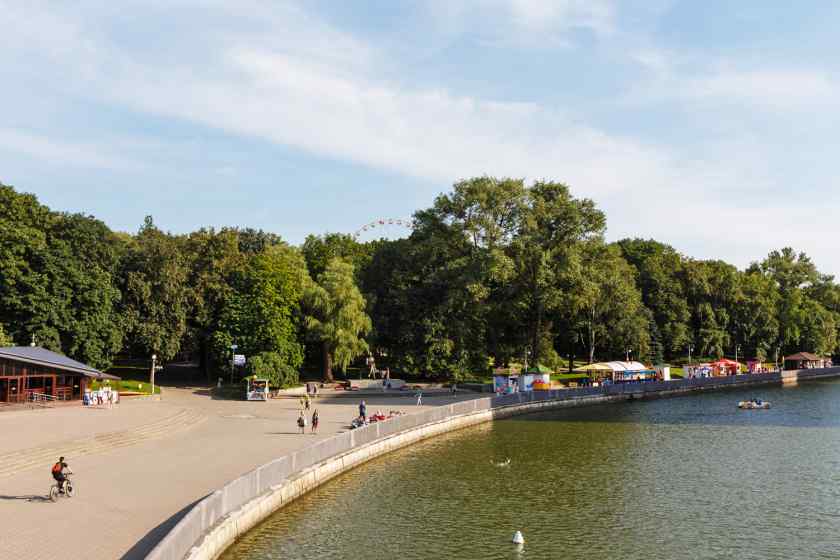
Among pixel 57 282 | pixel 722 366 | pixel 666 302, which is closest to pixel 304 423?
pixel 57 282

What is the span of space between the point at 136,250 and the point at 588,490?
5652 centimetres

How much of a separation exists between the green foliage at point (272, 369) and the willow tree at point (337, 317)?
595cm

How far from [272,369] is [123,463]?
32203 mm

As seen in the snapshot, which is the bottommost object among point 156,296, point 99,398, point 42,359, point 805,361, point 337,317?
point 99,398

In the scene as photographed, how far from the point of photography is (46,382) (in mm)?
51281

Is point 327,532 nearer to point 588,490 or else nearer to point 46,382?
point 588,490

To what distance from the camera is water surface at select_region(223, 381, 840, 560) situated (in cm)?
2302

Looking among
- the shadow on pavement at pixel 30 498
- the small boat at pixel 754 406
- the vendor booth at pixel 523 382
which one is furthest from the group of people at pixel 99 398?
the small boat at pixel 754 406

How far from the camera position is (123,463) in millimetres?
31453

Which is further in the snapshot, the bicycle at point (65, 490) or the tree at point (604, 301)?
the tree at point (604, 301)

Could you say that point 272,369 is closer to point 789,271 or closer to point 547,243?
point 547,243

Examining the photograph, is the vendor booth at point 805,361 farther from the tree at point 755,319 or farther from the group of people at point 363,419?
the group of people at point 363,419

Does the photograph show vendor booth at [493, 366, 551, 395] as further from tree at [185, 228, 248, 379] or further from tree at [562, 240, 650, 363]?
tree at [185, 228, 248, 379]

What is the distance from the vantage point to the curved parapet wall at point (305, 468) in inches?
765
